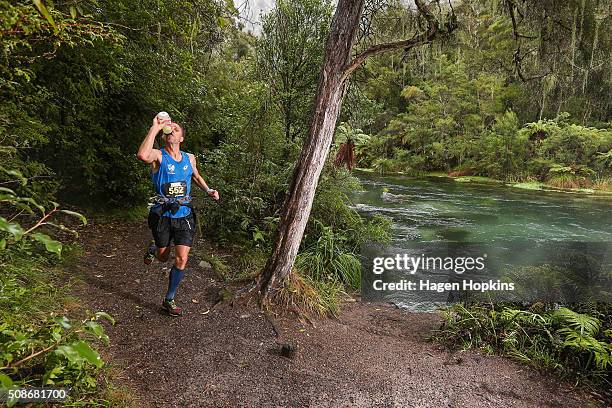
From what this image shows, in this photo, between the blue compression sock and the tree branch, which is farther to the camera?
the tree branch

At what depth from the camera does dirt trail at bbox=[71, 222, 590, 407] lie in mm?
2912

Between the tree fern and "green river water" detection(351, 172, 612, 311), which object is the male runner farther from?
the tree fern

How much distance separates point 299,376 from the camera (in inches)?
127

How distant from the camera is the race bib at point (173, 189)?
3.76 m

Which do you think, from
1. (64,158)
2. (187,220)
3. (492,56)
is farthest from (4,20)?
(492,56)

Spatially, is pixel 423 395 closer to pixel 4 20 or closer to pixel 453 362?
pixel 453 362

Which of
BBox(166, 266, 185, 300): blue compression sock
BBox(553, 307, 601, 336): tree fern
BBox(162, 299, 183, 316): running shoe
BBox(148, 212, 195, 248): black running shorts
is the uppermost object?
BBox(148, 212, 195, 248): black running shorts

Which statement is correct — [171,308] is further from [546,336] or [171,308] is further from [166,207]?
[546,336]

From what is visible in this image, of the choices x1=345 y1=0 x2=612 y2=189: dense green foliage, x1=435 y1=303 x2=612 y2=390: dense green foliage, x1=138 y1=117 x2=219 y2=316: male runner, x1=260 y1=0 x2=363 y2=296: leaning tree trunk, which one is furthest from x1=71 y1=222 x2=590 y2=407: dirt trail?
x1=345 y1=0 x2=612 y2=189: dense green foliage

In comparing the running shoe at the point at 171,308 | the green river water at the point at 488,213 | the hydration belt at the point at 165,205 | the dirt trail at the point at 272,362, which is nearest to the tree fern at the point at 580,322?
the dirt trail at the point at 272,362
